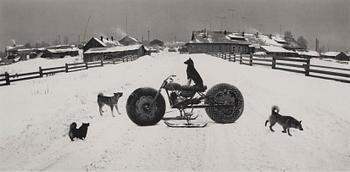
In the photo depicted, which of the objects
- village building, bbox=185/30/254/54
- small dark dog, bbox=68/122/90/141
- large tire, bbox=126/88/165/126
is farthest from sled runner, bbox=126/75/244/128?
village building, bbox=185/30/254/54

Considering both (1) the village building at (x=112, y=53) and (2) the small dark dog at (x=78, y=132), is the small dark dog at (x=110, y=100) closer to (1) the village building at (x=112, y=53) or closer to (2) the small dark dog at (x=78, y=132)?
(2) the small dark dog at (x=78, y=132)

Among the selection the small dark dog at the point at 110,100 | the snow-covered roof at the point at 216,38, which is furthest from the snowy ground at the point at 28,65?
the small dark dog at the point at 110,100

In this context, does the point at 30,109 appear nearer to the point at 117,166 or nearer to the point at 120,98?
the point at 120,98

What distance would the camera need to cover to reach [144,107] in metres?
5.10

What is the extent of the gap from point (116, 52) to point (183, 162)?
58081 mm

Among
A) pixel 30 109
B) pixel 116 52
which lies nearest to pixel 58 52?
pixel 116 52

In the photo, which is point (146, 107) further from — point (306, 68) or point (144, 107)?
point (306, 68)

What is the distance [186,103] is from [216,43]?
66638mm

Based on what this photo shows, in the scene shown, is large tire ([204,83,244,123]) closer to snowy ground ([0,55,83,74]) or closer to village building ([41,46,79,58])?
snowy ground ([0,55,83,74])

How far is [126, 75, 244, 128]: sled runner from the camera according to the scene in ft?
16.7

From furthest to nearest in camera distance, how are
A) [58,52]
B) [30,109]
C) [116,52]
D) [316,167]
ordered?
1. [58,52]
2. [116,52]
3. [30,109]
4. [316,167]

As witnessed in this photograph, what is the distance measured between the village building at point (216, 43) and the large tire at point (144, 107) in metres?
64.8

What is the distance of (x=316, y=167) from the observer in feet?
13.6

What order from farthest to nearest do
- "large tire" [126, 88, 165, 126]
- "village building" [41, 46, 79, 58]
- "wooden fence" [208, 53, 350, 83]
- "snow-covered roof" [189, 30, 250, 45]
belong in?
"village building" [41, 46, 79, 58] < "snow-covered roof" [189, 30, 250, 45] < "wooden fence" [208, 53, 350, 83] < "large tire" [126, 88, 165, 126]
